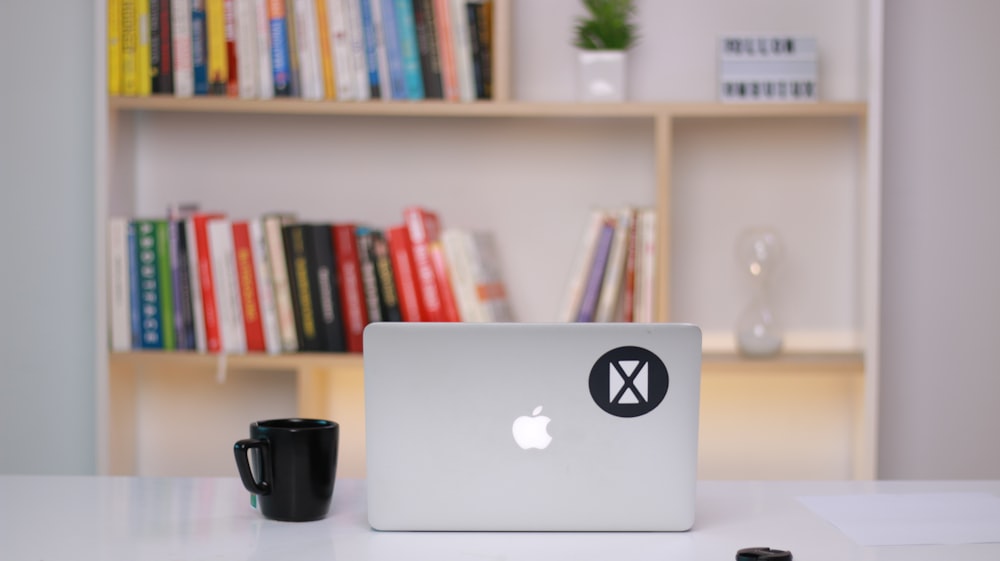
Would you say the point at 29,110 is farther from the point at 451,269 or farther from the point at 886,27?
the point at 886,27

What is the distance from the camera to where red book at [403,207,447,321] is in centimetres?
231

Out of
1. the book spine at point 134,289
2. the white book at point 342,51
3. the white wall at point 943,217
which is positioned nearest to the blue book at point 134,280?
the book spine at point 134,289

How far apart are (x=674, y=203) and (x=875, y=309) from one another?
521mm

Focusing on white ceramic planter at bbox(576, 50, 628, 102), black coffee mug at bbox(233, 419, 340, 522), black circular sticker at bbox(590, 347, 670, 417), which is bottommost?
black coffee mug at bbox(233, 419, 340, 522)

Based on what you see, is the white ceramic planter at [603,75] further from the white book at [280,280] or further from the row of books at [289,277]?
the white book at [280,280]

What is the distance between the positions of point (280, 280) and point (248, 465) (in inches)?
49.2

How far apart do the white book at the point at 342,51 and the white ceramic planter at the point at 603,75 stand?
1.66 feet

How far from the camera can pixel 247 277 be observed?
2312mm

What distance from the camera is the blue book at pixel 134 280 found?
7.62ft

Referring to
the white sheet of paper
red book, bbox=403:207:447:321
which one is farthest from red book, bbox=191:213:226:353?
the white sheet of paper

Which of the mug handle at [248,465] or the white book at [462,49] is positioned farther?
the white book at [462,49]

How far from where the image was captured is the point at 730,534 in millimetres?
1047

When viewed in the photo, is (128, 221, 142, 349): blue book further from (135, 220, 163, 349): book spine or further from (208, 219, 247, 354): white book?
(208, 219, 247, 354): white book

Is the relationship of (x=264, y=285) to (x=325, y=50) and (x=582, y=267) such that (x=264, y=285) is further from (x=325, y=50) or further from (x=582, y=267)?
(x=582, y=267)
